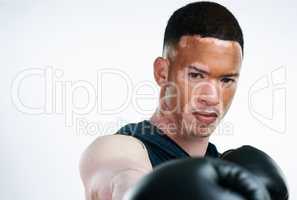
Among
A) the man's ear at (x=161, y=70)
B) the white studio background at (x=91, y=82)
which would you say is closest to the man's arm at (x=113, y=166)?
the man's ear at (x=161, y=70)

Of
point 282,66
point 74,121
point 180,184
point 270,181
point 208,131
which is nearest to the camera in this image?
point 180,184

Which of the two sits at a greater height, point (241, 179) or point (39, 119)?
point (241, 179)

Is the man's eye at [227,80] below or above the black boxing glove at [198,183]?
above

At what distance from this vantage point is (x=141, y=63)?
2.74m

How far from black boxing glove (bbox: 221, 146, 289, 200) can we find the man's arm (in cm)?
20

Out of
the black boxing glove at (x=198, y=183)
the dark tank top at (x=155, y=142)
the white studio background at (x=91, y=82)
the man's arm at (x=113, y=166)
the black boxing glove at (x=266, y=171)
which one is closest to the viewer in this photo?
the black boxing glove at (x=198, y=183)

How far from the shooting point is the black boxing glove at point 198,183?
763 millimetres

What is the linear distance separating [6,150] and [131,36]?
81cm

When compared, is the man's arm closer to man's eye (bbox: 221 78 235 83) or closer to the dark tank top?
the dark tank top

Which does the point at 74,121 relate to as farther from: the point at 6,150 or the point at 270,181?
the point at 270,181

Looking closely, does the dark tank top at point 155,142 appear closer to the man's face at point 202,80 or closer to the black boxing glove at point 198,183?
the man's face at point 202,80

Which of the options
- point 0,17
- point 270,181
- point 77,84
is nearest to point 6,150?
point 77,84

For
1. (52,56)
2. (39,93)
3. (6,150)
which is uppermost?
(52,56)

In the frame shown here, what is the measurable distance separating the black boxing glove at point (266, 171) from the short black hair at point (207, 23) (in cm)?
33
